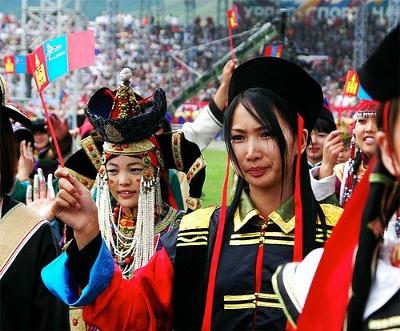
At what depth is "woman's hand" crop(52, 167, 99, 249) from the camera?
2.29m

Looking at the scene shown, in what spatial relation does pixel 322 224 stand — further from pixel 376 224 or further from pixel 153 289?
pixel 376 224

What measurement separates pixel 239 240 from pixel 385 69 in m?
0.99

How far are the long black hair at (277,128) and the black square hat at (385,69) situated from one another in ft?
2.65

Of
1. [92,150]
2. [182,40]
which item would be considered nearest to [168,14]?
[182,40]

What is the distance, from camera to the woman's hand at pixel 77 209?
2.29 meters

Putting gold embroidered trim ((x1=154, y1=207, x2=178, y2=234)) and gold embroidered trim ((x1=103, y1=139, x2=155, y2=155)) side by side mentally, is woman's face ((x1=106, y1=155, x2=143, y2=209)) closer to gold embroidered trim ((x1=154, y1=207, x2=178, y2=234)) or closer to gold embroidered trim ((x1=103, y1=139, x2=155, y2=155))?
gold embroidered trim ((x1=103, y1=139, x2=155, y2=155))

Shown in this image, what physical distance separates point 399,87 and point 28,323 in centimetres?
140

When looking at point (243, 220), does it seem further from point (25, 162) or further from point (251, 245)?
point (25, 162)

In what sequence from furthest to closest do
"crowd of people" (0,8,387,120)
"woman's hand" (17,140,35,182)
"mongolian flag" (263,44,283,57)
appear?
"crowd of people" (0,8,387,120) < "mongolian flag" (263,44,283,57) < "woman's hand" (17,140,35,182)

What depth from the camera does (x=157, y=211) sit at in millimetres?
3607

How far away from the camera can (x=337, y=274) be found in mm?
1769

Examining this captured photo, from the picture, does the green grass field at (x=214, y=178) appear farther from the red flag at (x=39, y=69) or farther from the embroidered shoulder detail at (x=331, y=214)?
the embroidered shoulder detail at (x=331, y=214)

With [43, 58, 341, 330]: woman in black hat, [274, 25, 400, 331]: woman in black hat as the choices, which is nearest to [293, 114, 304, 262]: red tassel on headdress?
[43, 58, 341, 330]: woman in black hat

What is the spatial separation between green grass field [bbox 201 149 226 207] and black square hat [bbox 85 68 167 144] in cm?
631
